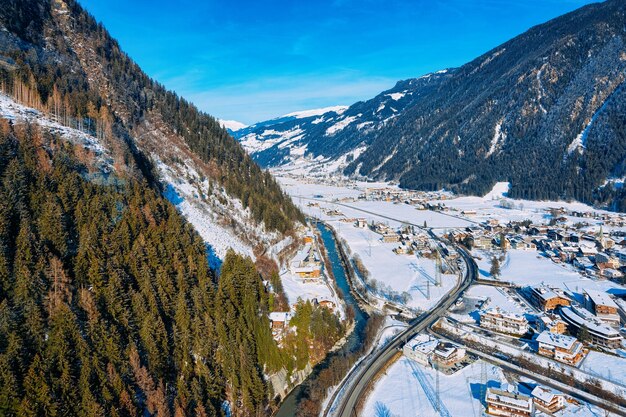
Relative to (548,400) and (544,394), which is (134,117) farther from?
(548,400)

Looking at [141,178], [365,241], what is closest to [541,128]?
[365,241]

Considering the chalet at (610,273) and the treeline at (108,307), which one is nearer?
the treeline at (108,307)

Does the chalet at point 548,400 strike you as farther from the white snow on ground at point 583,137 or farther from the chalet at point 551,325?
the white snow on ground at point 583,137

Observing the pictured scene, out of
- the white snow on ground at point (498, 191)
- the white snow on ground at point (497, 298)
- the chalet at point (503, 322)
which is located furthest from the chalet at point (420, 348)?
the white snow on ground at point (498, 191)

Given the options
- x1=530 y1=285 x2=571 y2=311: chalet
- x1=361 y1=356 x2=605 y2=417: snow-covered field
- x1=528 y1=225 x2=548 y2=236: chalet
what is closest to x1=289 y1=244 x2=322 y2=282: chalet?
x1=361 y1=356 x2=605 y2=417: snow-covered field

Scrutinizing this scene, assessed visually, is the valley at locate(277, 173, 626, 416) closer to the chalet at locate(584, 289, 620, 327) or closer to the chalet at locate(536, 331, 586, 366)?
the chalet at locate(536, 331, 586, 366)
